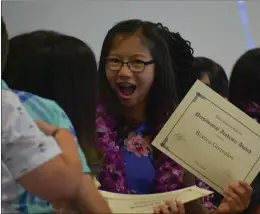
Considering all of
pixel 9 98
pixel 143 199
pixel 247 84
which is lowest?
pixel 143 199

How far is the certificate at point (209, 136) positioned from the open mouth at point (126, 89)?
0.09 m

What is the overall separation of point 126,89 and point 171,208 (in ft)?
0.79

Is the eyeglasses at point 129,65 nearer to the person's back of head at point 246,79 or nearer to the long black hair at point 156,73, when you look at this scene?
the long black hair at point 156,73

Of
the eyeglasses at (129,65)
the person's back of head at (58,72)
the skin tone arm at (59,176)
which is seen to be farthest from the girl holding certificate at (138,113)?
the skin tone arm at (59,176)

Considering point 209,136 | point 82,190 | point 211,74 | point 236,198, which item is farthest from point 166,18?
point 82,190

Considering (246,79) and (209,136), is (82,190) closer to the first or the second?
(209,136)

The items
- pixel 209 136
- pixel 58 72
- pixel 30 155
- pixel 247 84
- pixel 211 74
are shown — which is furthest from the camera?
pixel 211 74

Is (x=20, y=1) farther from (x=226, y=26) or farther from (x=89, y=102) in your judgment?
(x=226, y=26)

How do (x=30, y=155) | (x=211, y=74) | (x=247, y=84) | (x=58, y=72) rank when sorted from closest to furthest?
(x=30, y=155) < (x=58, y=72) < (x=247, y=84) < (x=211, y=74)

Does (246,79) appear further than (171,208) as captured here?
Yes

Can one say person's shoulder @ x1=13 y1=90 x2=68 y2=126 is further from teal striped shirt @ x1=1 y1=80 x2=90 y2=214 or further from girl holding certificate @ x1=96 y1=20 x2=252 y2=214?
girl holding certificate @ x1=96 y1=20 x2=252 y2=214

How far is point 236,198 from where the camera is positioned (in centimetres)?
86

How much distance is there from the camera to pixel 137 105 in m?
0.92

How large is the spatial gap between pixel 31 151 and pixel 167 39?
0.50m
